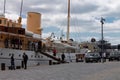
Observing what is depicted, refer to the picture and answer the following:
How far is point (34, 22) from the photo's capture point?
56.0 meters

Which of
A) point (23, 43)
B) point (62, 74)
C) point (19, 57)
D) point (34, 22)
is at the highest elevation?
point (34, 22)

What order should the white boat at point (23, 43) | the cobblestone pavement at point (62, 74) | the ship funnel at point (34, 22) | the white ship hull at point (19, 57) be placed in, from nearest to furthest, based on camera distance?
the cobblestone pavement at point (62, 74) < the white ship hull at point (19, 57) < the white boat at point (23, 43) < the ship funnel at point (34, 22)

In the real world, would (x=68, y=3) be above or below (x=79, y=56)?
above

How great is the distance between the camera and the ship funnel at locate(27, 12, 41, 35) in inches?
2189

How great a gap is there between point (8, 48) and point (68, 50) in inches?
1001

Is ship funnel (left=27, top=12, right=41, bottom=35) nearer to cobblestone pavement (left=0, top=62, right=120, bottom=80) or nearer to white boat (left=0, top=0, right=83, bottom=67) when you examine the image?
white boat (left=0, top=0, right=83, bottom=67)

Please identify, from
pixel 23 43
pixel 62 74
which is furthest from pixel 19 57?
pixel 62 74

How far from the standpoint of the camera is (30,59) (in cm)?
4484

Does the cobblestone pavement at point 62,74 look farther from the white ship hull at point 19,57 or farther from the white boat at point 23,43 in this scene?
the white boat at point 23,43

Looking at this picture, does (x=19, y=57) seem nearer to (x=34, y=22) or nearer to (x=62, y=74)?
(x=34, y=22)

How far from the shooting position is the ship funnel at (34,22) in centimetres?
5559

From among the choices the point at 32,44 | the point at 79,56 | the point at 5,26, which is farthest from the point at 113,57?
the point at 5,26

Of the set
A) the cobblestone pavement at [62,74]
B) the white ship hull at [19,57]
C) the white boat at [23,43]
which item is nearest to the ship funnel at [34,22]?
the white boat at [23,43]

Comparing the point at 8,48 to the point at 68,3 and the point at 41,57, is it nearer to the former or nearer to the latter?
the point at 41,57
